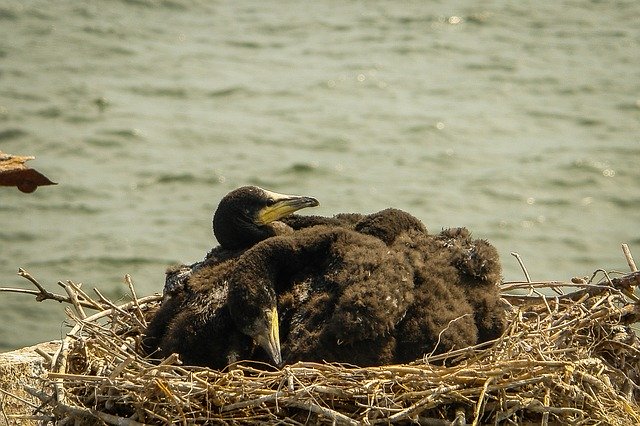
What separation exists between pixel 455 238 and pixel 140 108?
10.4 m

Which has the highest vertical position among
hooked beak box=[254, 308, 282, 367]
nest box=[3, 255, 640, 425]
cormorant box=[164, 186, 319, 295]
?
cormorant box=[164, 186, 319, 295]

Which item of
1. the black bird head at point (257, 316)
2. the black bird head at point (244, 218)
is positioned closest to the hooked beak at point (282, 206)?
the black bird head at point (244, 218)

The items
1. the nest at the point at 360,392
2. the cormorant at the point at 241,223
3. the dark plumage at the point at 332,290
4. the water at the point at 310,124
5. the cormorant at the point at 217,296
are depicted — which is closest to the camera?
the nest at the point at 360,392

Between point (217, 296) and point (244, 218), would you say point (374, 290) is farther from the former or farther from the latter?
point (244, 218)

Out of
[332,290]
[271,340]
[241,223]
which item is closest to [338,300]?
[332,290]

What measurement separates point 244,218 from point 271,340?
1.01 metres

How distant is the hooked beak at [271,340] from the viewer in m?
5.49

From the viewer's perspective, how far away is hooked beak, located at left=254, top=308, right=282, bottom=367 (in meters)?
5.49

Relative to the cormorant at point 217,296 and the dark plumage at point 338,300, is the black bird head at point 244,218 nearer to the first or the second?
the cormorant at point 217,296

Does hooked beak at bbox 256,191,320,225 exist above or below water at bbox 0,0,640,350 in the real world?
above

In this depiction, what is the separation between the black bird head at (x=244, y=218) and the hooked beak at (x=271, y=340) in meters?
0.84

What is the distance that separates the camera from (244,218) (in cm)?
636

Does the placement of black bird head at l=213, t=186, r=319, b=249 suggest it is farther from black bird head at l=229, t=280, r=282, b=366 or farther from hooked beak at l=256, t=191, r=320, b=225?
black bird head at l=229, t=280, r=282, b=366

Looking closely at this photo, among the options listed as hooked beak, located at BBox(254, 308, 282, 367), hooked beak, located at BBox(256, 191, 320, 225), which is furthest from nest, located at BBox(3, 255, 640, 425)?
hooked beak, located at BBox(256, 191, 320, 225)
